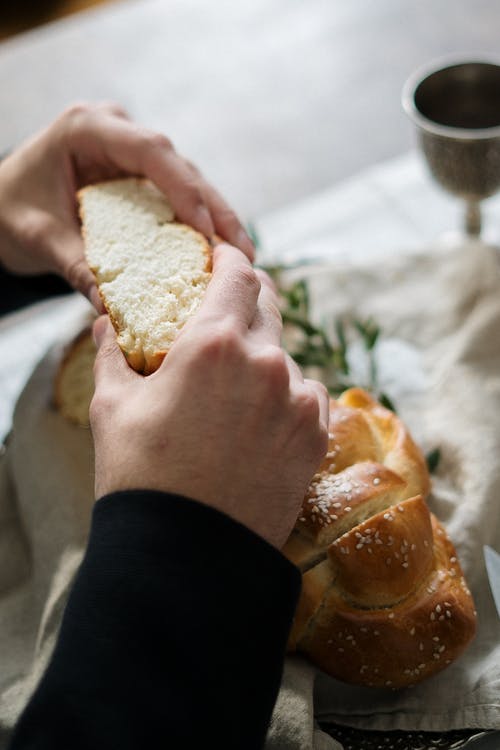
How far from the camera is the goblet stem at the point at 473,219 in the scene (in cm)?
130

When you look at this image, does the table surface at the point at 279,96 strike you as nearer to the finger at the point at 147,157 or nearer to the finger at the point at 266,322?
the finger at the point at 147,157

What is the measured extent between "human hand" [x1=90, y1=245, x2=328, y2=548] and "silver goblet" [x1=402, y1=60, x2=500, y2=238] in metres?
0.62

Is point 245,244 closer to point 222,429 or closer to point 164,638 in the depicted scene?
point 222,429

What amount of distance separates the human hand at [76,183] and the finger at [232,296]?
0.65ft

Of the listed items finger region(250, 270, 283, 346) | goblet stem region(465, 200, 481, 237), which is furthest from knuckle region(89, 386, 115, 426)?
goblet stem region(465, 200, 481, 237)

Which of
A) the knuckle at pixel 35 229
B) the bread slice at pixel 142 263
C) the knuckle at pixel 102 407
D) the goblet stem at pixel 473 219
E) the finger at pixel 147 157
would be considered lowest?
the goblet stem at pixel 473 219

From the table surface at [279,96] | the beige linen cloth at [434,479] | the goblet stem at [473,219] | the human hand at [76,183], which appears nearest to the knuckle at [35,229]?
the human hand at [76,183]

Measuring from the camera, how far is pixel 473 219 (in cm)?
131

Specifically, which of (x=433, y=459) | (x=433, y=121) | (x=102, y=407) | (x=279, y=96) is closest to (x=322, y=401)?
(x=102, y=407)

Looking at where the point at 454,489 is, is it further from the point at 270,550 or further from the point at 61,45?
the point at 61,45

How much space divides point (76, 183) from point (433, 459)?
546 millimetres

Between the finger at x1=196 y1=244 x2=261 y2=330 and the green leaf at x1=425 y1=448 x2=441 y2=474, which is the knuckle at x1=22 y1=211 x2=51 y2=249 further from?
the green leaf at x1=425 y1=448 x2=441 y2=474

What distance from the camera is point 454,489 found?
3.05 ft

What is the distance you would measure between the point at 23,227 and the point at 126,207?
164 millimetres
